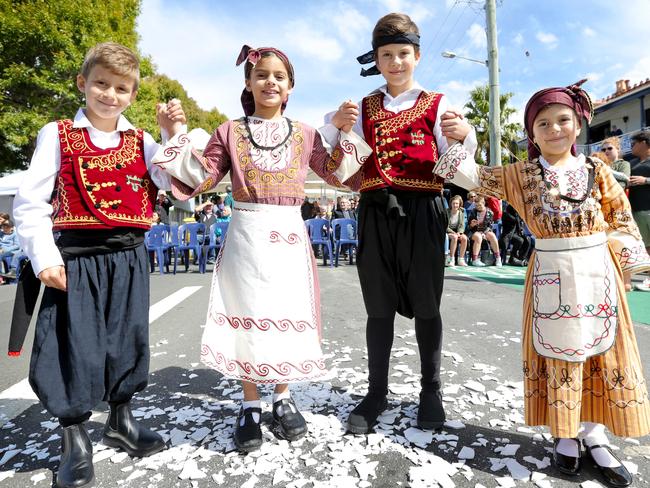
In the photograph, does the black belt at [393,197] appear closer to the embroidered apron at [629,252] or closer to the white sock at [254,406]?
the embroidered apron at [629,252]

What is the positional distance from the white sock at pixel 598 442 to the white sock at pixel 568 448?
0.23ft

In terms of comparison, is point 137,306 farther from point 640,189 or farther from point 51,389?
point 640,189

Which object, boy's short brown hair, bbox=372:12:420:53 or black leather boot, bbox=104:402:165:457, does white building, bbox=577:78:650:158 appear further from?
black leather boot, bbox=104:402:165:457

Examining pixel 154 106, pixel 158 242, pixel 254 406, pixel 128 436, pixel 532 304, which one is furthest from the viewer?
pixel 154 106

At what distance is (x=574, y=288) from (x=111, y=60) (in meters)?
2.04

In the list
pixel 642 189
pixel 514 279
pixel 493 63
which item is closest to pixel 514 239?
pixel 514 279

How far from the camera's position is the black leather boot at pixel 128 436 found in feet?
6.19

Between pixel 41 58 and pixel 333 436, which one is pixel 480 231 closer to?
pixel 333 436

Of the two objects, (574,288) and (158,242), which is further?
(158,242)

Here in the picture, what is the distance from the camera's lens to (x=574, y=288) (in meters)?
1.68

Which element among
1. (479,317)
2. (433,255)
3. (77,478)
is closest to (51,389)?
(77,478)

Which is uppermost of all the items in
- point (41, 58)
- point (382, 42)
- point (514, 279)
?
point (41, 58)

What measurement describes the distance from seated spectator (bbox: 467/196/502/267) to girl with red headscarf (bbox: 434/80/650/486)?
7.66 m

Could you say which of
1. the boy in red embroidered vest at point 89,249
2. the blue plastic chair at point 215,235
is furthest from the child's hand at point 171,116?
the blue plastic chair at point 215,235
